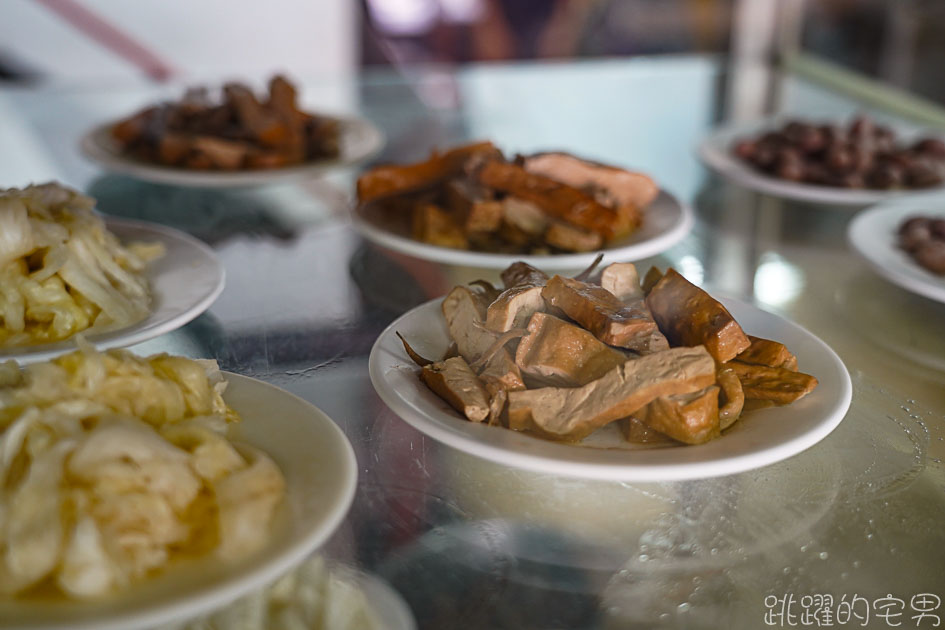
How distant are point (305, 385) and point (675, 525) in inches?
13.7

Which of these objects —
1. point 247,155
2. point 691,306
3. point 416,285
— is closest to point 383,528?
point 691,306

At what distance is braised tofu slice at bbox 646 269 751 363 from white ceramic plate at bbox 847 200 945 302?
31 cm

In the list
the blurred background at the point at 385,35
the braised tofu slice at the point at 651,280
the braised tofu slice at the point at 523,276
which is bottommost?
the blurred background at the point at 385,35

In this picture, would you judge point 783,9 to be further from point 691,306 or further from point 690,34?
point 690,34

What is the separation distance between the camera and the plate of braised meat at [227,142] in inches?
50.9

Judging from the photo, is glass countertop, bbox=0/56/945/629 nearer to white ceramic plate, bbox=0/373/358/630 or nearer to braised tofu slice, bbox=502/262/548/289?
white ceramic plate, bbox=0/373/358/630

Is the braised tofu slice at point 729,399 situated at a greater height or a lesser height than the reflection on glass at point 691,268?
greater

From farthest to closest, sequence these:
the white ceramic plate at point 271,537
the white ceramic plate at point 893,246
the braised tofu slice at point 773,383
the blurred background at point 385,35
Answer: the blurred background at point 385,35 → the white ceramic plate at point 893,246 → the braised tofu slice at point 773,383 → the white ceramic plate at point 271,537

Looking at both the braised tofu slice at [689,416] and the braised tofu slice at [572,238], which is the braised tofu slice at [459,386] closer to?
the braised tofu slice at [689,416]

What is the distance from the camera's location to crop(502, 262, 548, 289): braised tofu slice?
82 cm

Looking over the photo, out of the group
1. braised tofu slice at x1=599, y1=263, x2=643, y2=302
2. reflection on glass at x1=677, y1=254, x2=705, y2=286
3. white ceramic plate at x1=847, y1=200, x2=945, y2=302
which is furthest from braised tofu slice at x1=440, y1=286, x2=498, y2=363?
white ceramic plate at x1=847, y1=200, x2=945, y2=302

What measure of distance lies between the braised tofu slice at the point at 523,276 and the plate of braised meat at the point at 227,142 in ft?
1.74

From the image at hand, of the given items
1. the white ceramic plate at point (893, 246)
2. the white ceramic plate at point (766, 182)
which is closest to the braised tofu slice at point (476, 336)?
the white ceramic plate at point (893, 246)

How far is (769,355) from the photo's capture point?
75 cm
